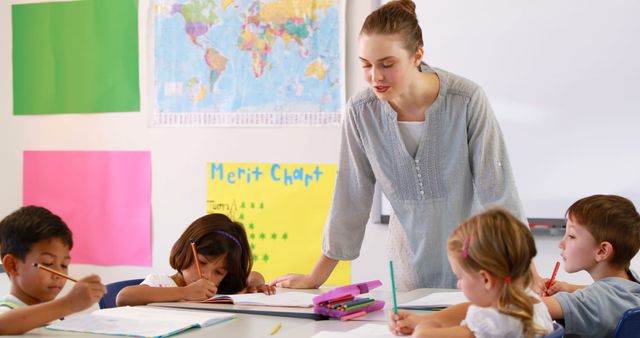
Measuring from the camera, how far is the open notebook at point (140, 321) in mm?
1574

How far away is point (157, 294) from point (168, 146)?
1.44m

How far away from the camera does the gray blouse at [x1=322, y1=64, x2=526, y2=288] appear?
6.75 ft

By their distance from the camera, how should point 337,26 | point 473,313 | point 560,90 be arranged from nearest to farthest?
point 473,313
point 560,90
point 337,26

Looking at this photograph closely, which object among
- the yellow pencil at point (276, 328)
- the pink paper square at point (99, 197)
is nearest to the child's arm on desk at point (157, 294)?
the yellow pencil at point (276, 328)

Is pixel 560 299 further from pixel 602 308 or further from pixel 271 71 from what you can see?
pixel 271 71

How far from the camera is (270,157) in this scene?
10.4ft

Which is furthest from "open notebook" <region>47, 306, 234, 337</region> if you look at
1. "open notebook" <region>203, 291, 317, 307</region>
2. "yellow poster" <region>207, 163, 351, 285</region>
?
"yellow poster" <region>207, 163, 351, 285</region>

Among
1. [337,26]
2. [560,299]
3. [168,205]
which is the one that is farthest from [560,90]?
[168,205]

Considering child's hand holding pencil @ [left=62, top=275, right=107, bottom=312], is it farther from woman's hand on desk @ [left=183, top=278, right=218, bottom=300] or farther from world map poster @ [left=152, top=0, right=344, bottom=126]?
world map poster @ [left=152, top=0, right=344, bottom=126]

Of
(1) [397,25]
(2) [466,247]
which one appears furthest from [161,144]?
(2) [466,247]

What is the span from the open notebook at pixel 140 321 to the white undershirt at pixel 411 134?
2.20ft

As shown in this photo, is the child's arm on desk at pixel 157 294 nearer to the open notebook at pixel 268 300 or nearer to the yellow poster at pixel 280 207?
the open notebook at pixel 268 300

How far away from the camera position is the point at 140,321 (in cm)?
167

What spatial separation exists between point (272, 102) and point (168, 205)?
0.62 m
